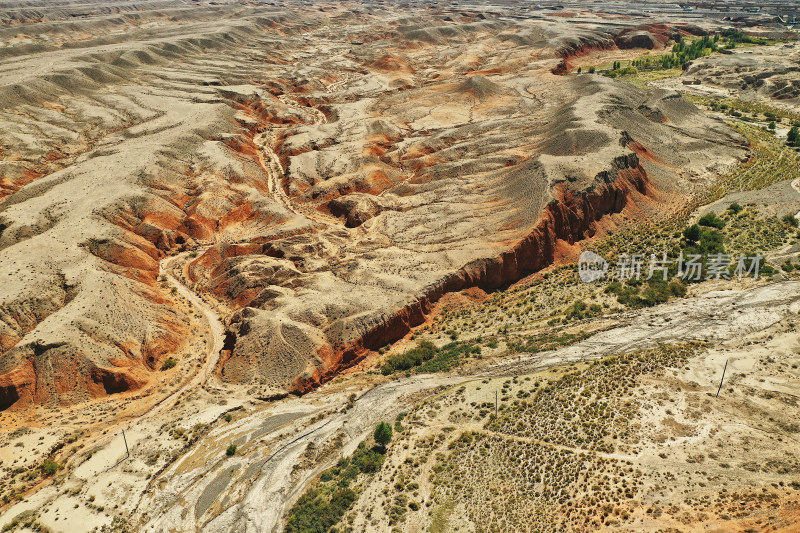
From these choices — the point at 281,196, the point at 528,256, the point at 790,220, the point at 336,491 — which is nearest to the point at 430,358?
the point at 336,491

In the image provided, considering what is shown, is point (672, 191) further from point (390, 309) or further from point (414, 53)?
point (414, 53)

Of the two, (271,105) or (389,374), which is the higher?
(271,105)

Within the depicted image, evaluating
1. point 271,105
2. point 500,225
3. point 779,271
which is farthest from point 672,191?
point 271,105

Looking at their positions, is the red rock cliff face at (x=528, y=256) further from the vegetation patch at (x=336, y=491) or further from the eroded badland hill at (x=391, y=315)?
the vegetation patch at (x=336, y=491)

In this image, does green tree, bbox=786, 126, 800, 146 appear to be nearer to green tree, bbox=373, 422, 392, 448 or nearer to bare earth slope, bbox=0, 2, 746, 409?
bare earth slope, bbox=0, 2, 746, 409

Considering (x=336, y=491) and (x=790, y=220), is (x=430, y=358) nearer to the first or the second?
(x=336, y=491)

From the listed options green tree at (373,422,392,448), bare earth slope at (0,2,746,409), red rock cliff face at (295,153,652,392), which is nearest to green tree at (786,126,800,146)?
bare earth slope at (0,2,746,409)

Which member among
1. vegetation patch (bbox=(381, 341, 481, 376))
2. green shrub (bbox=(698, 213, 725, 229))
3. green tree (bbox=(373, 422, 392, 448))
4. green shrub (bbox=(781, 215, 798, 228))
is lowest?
vegetation patch (bbox=(381, 341, 481, 376))
